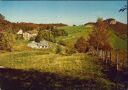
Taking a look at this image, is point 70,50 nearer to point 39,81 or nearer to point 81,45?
point 81,45

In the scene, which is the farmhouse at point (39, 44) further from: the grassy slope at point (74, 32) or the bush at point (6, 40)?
the bush at point (6, 40)

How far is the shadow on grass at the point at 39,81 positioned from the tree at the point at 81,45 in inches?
160

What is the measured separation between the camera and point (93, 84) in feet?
54.2

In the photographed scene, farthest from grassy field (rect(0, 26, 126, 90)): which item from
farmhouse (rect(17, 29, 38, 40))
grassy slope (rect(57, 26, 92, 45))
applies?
farmhouse (rect(17, 29, 38, 40))

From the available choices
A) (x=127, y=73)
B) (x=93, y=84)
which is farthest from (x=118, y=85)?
(x=127, y=73)

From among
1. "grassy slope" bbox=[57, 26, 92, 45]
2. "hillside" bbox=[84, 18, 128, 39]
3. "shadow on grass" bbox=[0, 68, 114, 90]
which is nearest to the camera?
"shadow on grass" bbox=[0, 68, 114, 90]

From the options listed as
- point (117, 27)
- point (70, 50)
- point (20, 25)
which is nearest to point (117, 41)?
point (117, 27)

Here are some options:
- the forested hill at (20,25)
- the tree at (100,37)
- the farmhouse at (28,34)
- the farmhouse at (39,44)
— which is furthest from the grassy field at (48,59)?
the forested hill at (20,25)

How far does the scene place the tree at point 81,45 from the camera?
70.7ft

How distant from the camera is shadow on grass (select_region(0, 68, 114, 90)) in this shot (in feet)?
50.6

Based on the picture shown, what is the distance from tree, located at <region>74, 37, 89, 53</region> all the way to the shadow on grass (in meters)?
4.06

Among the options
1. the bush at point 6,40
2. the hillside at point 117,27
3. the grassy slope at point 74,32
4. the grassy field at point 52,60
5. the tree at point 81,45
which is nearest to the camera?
the grassy field at point 52,60

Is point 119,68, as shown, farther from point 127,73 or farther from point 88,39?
point 88,39

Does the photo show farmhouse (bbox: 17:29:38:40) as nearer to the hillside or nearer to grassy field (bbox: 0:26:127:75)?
grassy field (bbox: 0:26:127:75)
